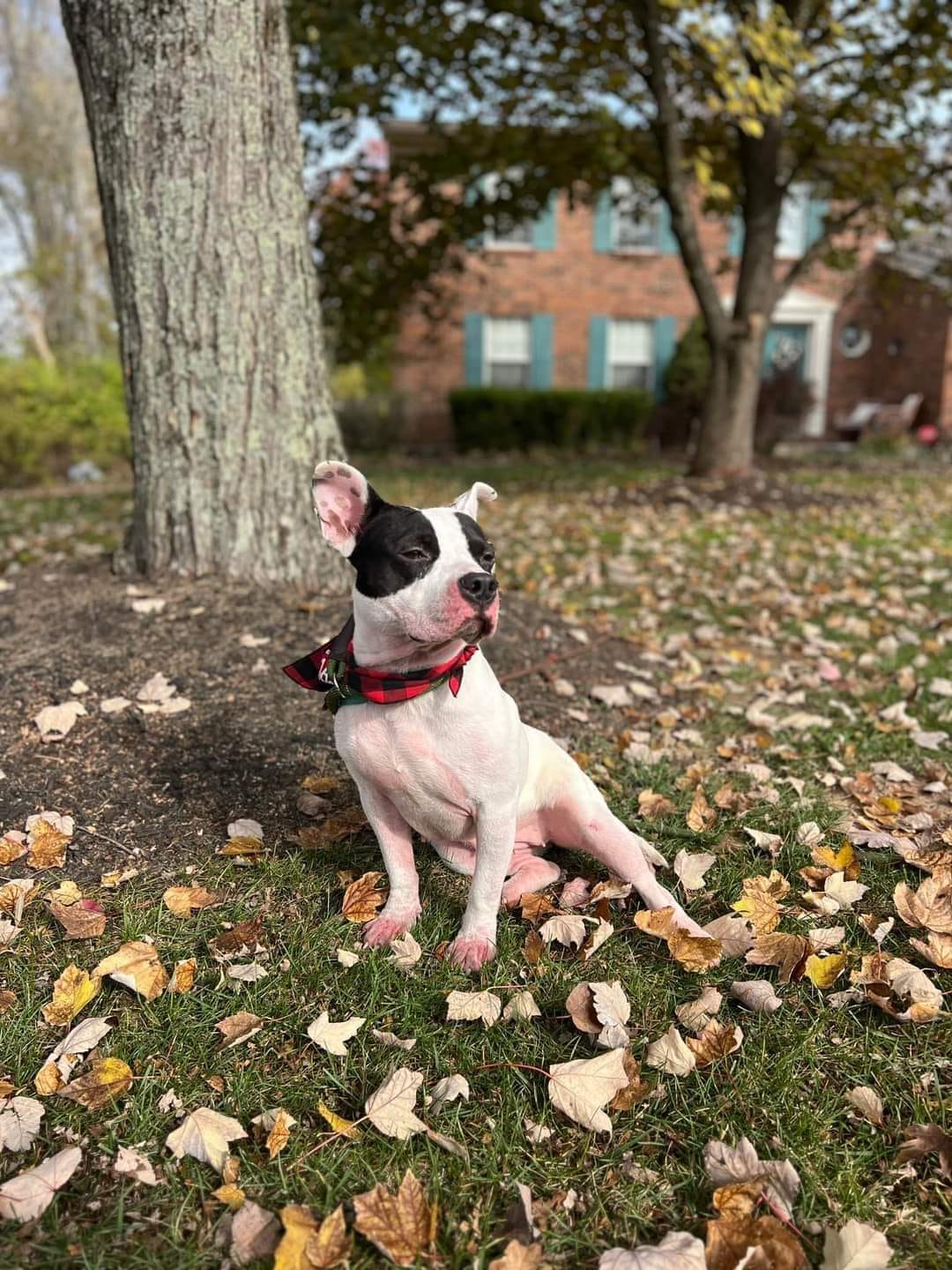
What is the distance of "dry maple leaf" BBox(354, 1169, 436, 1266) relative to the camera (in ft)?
5.38

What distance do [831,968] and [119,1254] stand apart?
1.78 m

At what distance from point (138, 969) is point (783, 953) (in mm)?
1742

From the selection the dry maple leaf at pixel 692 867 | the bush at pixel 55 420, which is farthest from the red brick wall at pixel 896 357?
the dry maple leaf at pixel 692 867

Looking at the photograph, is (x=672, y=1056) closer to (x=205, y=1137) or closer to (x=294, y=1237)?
(x=294, y=1237)

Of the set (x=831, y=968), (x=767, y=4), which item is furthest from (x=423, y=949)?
(x=767, y=4)

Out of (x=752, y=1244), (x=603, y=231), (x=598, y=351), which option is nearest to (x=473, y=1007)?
(x=752, y=1244)

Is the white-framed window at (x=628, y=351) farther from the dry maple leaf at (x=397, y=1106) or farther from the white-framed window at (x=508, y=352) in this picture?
the dry maple leaf at (x=397, y=1106)

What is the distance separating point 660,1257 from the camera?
5.26ft

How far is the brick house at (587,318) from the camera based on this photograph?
20.4m

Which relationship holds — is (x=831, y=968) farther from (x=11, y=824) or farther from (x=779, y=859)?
(x=11, y=824)

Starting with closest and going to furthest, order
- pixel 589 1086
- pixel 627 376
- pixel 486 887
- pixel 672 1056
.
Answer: pixel 589 1086 → pixel 672 1056 → pixel 486 887 → pixel 627 376

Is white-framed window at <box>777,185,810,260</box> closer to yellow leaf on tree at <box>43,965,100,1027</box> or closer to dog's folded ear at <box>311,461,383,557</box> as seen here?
dog's folded ear at <box>311,461,383,557</box>

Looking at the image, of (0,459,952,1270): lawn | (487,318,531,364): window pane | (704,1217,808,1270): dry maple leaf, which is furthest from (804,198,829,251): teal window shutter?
(704,1217,808,1270): dry maple leaf

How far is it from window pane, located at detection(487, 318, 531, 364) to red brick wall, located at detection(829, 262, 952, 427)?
726 cm
